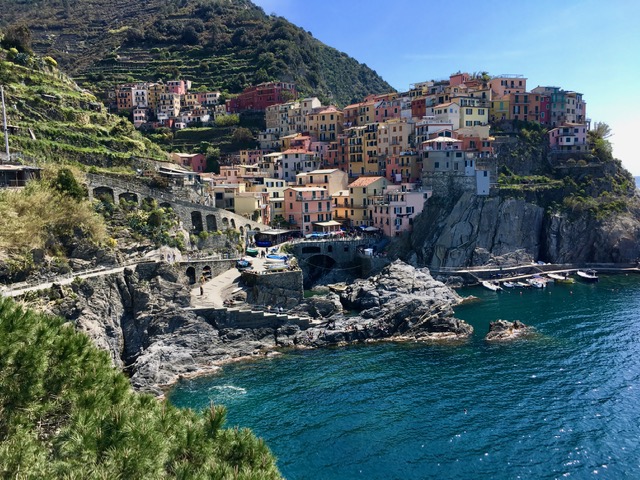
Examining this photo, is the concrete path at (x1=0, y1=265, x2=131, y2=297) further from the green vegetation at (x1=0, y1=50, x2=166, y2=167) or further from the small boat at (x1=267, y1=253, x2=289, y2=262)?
the small boat at (x1=267, y1=253, x2=289, y2=262)

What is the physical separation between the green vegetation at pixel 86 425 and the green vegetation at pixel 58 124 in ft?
130

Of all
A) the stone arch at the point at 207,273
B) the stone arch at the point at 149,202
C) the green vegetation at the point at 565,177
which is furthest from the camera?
the green vegetation at the point at 565,177

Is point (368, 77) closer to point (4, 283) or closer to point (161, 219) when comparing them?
point (161, 219)

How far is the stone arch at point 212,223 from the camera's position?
5625cm

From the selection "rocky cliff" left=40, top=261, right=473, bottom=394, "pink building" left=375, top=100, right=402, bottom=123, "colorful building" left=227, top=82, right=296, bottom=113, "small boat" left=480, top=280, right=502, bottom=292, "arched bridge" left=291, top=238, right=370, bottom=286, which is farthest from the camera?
"colorful building" left=227, top=82, right=296, bottom=113

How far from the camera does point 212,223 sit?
185 feet

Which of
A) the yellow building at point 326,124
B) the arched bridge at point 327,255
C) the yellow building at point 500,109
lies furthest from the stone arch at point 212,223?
the yellow building at point 500,109

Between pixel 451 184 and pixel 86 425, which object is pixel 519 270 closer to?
pixel 451 184

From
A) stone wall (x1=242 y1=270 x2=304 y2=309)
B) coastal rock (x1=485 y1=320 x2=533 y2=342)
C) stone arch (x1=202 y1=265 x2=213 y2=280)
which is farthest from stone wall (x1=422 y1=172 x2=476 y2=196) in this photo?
stone arch (x1=202 y1=265 x2=213 y2=280)

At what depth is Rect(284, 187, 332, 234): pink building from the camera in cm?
6944

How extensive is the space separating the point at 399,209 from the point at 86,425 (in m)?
59.7

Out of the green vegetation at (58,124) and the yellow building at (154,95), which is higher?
the yellow building at (154,95)

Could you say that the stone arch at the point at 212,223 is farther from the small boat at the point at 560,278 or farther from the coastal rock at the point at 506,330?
the small boat at the point at 560,278

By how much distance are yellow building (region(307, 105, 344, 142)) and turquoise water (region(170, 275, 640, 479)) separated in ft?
186
